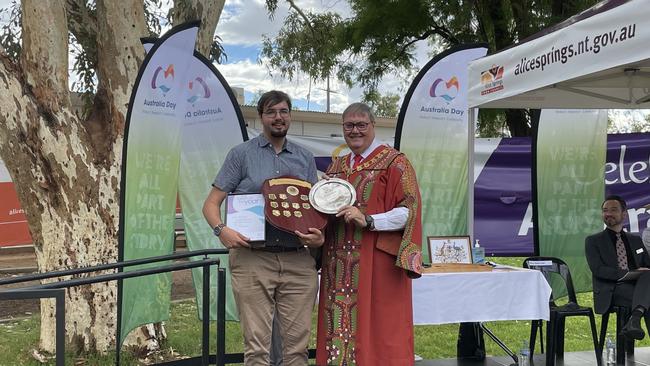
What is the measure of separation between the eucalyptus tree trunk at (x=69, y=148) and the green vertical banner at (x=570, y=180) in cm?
401

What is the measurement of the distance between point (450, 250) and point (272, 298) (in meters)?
2.04

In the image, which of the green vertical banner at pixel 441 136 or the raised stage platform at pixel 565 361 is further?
the green vertical banner at pixel 441 136

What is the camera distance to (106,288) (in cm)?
606

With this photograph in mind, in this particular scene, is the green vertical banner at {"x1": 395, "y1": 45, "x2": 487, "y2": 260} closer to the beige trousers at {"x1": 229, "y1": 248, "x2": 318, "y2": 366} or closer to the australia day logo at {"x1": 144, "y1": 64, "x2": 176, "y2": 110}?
the australia day logo at {"x1": 144, "y1": 64, "x2": 176, "y2": 110}

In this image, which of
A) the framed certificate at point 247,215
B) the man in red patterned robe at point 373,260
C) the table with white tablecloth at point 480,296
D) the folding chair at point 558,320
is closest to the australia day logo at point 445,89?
the folding chair at point 558,320

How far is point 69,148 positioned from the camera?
18.8 ft

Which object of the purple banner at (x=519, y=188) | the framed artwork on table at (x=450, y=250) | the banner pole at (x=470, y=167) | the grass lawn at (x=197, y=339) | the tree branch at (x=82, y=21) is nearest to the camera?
the framed artwork on table at (x=450, y=250)

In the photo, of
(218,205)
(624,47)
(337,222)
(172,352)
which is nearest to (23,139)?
(172,352)

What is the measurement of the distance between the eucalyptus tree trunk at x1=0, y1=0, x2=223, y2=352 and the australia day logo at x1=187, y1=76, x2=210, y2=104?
3.77ft

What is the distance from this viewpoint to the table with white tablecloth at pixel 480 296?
4273 mm

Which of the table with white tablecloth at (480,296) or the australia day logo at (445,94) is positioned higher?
the australia day logo at (445,94)

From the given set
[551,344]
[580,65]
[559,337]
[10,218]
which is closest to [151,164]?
[580,65]

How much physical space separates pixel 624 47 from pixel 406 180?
1298mm

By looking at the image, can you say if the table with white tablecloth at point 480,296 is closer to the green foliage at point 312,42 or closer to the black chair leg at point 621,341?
the black chair leg at point 621,341
